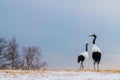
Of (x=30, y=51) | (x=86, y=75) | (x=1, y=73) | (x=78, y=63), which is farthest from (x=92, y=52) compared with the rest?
(x=30, y=51)

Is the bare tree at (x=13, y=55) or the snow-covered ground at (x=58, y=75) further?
the bare tree at (x=13, y=55)

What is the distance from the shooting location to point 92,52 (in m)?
41.5

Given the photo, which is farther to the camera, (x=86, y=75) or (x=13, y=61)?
(x=13, y=61)

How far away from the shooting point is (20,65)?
71375mm

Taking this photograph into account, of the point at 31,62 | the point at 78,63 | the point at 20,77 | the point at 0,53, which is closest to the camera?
the point at 20,77

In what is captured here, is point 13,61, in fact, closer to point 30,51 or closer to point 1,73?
point 30,51

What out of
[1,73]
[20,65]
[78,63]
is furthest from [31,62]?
[1,73]

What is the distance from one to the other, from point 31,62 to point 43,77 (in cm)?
4164

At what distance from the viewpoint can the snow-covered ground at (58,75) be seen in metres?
32.8

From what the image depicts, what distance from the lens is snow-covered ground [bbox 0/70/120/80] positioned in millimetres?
32750

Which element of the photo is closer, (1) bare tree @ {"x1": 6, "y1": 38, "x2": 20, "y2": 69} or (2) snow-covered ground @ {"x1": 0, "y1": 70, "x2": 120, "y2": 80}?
(2) snow-covered ground @ {"x1": 0, "y1": 70, "x2": 120, "y2": 80}

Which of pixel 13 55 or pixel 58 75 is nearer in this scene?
pixel 58 75

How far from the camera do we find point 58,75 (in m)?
34.2

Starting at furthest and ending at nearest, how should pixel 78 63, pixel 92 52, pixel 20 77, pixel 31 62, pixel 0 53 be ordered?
pixel 31 62 → pixel 0 53 → pixel 78 63 → pixel 92 52 → pixel 20 77
